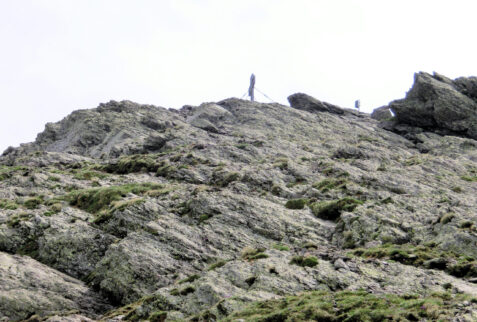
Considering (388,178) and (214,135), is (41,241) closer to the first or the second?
(388,178)

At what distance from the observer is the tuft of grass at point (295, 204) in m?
39.9

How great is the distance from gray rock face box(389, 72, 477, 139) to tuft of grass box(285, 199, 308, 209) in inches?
1916

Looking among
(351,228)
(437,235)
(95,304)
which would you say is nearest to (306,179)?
(351,228)

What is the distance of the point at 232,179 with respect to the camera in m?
46.9

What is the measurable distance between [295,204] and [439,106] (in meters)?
49.9

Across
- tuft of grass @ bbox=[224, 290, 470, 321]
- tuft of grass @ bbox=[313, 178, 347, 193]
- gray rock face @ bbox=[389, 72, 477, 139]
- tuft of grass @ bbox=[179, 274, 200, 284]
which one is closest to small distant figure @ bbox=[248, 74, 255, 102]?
gray rock face @ bbox=[389, 72, 477, 139]

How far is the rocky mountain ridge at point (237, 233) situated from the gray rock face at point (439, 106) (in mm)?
12223

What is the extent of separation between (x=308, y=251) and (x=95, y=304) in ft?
48.2

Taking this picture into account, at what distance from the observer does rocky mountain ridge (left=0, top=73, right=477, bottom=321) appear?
80.6ft

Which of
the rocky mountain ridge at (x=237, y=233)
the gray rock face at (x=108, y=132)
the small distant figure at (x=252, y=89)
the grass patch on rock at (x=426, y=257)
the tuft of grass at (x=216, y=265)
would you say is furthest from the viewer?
the small distant figure at (x=252, y=89)

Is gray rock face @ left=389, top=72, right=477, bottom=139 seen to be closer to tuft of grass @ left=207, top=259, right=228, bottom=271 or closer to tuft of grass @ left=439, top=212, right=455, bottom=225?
tuft of grass @ left=439, top=212, right=455, bottom=225

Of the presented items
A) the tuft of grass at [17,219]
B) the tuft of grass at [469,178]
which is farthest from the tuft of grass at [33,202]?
the tuft of grass at [469,178]

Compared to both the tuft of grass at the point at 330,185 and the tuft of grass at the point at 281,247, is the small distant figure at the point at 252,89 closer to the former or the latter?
the tuft of grass at the point at 330,185

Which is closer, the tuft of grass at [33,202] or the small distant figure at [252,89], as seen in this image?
the tuft of grass at [33,202]
